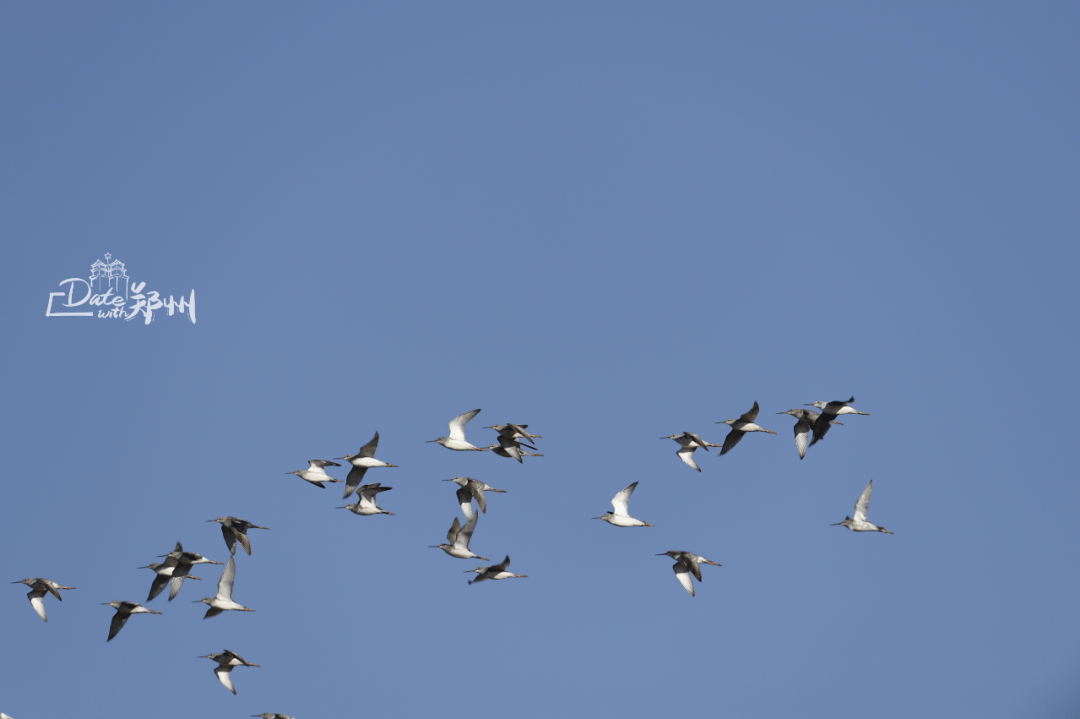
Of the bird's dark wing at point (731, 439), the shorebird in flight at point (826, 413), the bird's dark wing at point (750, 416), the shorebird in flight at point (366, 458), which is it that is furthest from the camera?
the shorebird in flight at point (366, 458)

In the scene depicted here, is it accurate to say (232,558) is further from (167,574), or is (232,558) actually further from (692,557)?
(692,557)

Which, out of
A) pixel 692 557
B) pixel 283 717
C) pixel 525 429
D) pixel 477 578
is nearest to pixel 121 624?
pixel 283 717

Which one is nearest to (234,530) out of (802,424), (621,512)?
(621,512)

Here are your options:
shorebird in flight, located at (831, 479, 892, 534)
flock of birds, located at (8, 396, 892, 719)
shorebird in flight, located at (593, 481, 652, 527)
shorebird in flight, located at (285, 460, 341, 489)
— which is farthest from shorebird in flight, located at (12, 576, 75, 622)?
shorebird in flight, located at (831, 479, 892, 534)

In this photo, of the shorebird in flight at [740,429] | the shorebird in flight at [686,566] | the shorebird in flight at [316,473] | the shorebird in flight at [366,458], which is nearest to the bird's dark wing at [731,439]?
the shorebird in flight at [740,429]

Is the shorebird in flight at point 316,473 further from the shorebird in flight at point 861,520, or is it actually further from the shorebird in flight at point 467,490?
the shorebird in flight at point 861,520

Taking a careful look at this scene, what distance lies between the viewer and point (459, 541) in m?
51.4

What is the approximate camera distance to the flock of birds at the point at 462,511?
4753cm

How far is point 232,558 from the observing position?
48.9 meters

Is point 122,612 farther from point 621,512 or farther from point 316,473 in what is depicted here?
point 621,512

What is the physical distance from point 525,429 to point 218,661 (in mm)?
16865

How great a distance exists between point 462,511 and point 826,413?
16.3 meters

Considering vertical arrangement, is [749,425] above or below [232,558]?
above

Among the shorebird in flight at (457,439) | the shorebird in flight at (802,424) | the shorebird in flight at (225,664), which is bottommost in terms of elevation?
the shorebird in flight at (225,664)
